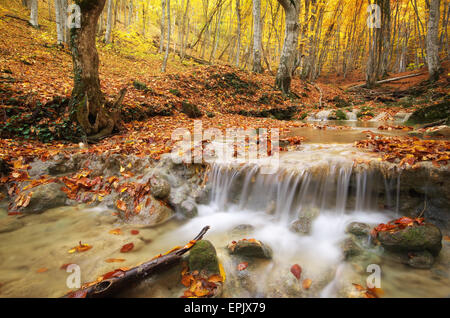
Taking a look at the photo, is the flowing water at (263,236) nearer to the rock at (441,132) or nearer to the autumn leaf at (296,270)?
the autumn leaf at (296,270)

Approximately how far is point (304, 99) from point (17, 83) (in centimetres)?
1302

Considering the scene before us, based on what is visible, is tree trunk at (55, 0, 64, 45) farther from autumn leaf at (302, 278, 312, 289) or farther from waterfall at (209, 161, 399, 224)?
autumn leaf at (302, 278, 312, 289)

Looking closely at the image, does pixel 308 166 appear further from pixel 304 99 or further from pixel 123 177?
pixel 304 99

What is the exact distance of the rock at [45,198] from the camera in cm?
339

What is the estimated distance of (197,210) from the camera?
147 inches

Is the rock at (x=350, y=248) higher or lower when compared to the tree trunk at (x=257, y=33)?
lower

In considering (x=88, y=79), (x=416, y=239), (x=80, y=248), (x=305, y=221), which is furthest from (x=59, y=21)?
(x=416, y=239)

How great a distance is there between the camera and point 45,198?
Result: 11.5 ft

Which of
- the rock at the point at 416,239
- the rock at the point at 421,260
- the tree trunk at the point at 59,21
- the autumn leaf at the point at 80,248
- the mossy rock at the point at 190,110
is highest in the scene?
the tree trunk at the point at 59,21

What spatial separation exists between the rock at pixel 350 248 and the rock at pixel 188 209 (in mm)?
→ 2297

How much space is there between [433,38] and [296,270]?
15.5m

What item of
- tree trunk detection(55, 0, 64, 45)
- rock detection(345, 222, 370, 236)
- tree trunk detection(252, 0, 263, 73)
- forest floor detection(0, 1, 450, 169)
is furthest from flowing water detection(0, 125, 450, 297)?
tree trunk detection(55, 0, 64, 45)

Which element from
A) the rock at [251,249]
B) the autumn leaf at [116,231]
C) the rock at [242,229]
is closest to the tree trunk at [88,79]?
the autumn leaf at [116,231]

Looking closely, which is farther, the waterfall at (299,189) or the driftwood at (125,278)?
the waterfall at (299,189)
